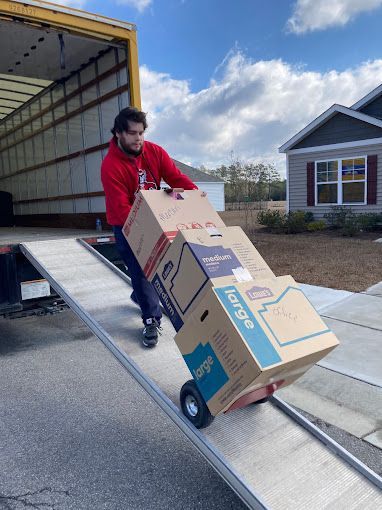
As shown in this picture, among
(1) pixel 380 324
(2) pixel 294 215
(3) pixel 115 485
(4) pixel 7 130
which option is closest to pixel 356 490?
(3) pixel 115 485

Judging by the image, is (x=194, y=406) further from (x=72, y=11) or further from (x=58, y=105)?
(x=58, y=105)

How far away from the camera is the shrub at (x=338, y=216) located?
541 inches

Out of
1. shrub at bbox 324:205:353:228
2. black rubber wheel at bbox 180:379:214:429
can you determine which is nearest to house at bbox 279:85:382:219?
shrub at bbox 324:205:353:228

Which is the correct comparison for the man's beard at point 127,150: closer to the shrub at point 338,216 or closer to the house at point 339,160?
the shrub at point 338,216

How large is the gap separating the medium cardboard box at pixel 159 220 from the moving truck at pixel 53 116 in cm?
224

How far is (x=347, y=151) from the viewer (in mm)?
13984

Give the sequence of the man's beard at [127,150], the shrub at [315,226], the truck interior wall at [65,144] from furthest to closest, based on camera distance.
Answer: the shrub at [315,226] → the truck interior wall at [65,144] → the man's beard at [127,150]

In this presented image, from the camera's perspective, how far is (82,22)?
491cm

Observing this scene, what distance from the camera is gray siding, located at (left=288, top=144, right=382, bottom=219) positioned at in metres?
13.3

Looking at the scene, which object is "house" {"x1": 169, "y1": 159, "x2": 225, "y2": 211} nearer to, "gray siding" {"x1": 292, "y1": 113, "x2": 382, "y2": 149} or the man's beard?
"gray siding" {"x1": 292, "y1": 113, "x2": 382, "y2": 149}

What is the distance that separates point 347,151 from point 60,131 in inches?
388

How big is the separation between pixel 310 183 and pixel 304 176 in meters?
0.36

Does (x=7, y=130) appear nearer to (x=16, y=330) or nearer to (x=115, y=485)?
(x=16, y=330)

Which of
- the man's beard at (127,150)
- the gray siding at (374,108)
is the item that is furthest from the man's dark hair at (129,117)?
the gray siding at (374,108)
